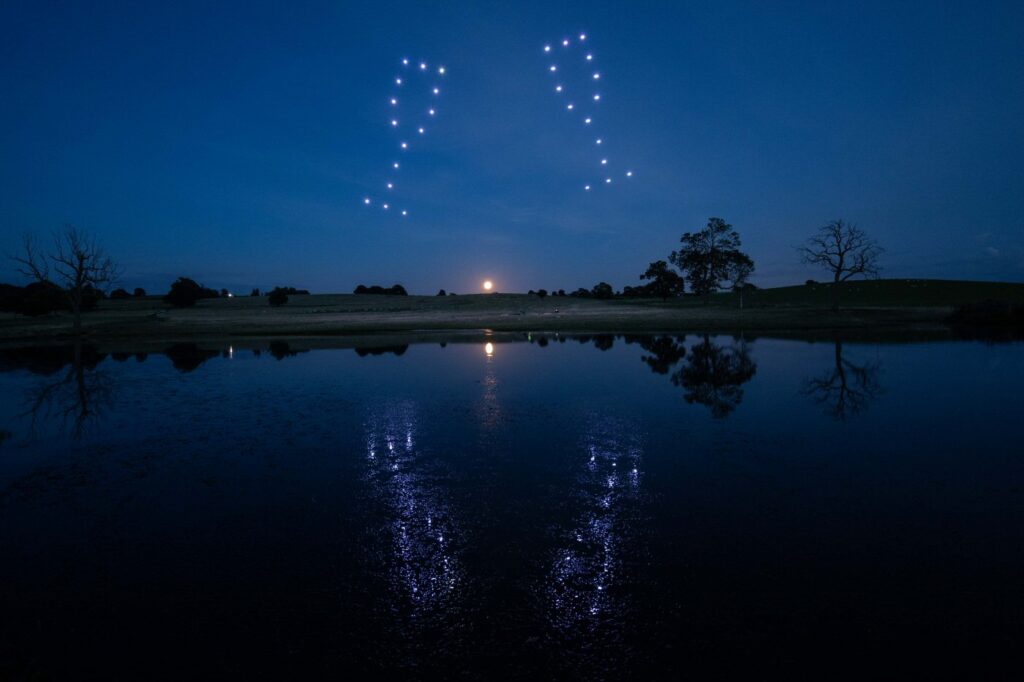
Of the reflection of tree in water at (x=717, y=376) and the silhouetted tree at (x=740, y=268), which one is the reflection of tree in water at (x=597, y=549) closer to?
the reflection of tree in water at (x=717, y=376)

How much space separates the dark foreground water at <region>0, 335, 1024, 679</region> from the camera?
205 inches

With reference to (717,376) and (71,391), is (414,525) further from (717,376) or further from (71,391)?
(71,391)

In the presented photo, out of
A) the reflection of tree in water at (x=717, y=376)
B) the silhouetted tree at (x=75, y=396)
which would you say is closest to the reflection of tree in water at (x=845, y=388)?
the reflection of tree in water at (x=717, y=376)

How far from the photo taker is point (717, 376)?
71.1ft

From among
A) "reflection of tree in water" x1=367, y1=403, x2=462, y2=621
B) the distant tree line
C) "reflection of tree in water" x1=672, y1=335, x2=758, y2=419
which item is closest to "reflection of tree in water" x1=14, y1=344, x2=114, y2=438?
"reflection of tree in water" x1=367, y1=403, x2=462, y2=621

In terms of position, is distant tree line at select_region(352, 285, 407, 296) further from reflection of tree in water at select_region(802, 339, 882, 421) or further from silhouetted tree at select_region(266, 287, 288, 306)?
reflection of tree in water at select_region(802, 339, 882, 421)

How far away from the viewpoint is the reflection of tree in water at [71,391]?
16.3m

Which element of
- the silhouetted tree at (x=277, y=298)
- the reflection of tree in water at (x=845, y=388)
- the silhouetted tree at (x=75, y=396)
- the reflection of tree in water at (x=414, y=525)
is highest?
the silhouetted tree at (x=277, y=298)

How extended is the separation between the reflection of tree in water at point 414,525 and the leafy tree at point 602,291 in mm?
157250

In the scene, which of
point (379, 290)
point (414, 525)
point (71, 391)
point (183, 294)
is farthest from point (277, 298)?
point (414, 525)

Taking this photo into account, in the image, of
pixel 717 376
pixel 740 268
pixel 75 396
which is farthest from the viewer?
pixel 740 268

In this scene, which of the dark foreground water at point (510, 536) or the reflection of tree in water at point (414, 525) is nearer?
the dark foreground water at point (510, 536)

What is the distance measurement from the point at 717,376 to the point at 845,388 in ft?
15.0

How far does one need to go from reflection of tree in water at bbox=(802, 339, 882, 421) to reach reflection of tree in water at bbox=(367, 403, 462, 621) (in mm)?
11436
